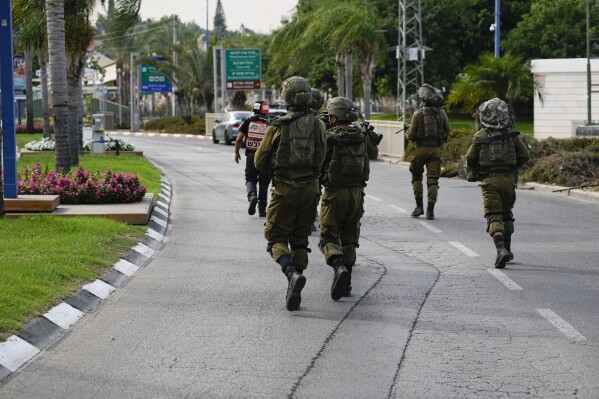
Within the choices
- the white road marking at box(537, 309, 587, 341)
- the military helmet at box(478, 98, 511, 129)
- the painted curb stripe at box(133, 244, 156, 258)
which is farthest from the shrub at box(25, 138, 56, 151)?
the white road marking at box(537, 309, 587, 341)

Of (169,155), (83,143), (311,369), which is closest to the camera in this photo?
(311,369)

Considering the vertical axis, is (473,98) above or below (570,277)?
above

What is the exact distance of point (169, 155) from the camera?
39031 mm

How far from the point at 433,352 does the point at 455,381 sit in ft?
2.64

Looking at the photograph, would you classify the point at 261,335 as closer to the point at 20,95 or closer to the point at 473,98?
the point at 473,98

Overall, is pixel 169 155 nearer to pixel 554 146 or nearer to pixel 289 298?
pixel 554 146

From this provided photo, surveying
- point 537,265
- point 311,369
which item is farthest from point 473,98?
point 311,369

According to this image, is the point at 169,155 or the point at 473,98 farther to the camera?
the point at 169,155

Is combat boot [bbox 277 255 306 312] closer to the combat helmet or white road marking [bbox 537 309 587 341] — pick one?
the combat helmet

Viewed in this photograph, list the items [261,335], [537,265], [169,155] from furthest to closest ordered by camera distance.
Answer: [169,155], [537,265], [261,335]

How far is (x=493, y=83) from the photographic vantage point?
104ft

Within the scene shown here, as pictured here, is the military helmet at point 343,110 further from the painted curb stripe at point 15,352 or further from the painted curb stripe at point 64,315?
the painted curb stripe at point 15,352

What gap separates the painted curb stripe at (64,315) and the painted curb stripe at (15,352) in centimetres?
82

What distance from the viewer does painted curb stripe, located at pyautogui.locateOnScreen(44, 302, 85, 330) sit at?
8297 mm
